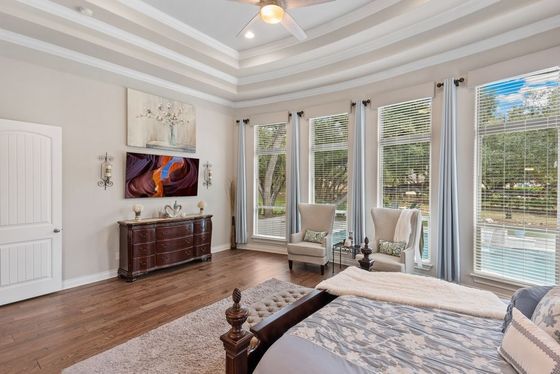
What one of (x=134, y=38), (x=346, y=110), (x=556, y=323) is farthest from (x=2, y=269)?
(x=346, y=110)

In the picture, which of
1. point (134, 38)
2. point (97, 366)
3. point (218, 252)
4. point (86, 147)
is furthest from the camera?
point (218, 252)

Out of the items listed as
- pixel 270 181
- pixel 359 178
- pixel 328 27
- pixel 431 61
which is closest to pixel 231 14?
pixel 328 27

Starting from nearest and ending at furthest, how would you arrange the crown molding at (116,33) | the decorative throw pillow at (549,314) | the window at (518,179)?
1. the decorative throw pillow at (549,314)
2. the crown molding at (116,33)
3. the window at (518,179)

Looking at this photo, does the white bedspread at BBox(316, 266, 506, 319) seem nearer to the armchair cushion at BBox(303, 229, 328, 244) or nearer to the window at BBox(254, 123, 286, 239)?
the armchair cushion at BBox(303, 229, 328, 244)

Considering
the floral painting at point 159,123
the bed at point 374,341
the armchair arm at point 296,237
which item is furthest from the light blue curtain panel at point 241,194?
the bed at point 374,341

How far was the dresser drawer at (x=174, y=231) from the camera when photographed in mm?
4789

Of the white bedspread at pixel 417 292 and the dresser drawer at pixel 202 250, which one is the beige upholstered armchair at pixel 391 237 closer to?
the white bedspread at pixel 417 292

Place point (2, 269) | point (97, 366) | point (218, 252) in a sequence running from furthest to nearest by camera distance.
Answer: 1. point (218, 252)
2. point (2, 269)
3. point (97, 366)

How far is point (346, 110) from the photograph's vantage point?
5.29 metres

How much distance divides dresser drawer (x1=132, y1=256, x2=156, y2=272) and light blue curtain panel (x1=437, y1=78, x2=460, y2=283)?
4479 mm

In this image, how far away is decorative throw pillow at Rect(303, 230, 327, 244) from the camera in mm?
5082

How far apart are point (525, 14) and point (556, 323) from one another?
355 cm

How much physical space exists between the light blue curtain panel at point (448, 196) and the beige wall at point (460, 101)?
0.11 m

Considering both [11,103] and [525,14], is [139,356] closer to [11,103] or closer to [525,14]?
[11,103]
